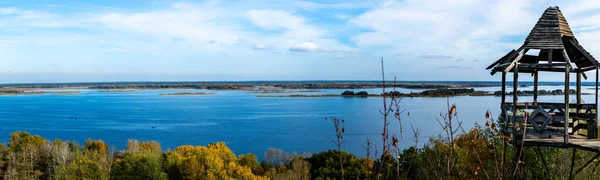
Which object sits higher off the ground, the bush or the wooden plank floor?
the wooden plank floor

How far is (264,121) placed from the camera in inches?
2805

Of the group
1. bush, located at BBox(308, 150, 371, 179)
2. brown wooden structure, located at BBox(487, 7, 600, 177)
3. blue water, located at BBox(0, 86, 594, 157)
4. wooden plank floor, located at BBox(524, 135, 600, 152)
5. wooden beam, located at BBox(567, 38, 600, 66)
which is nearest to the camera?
wooden plank floor, located at BBox(524, 135, 600, 152)

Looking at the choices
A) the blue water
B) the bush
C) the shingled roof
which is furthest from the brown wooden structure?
the blue water

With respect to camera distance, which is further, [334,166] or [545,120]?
[334,166]

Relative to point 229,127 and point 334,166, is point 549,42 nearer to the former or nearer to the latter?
point 334,166

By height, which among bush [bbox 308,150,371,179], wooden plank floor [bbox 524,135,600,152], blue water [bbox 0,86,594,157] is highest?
wooden plank floor [bbox 524,135,600,152]

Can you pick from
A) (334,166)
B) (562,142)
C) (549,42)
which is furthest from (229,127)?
(562,142)

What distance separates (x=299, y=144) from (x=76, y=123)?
42.1m

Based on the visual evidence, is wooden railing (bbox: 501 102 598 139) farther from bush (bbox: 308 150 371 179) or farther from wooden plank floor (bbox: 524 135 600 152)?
bush (bbox: 308 150 371 179)

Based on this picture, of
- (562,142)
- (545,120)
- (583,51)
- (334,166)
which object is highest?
(583,51)

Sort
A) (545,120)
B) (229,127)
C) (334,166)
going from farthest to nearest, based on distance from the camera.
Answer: (229,127)
(334,166)
(545,120)

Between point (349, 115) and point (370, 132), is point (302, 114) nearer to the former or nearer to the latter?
point (349, 115)

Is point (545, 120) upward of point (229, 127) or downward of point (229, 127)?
upward

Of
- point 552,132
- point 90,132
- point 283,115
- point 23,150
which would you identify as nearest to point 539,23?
point 552,132
